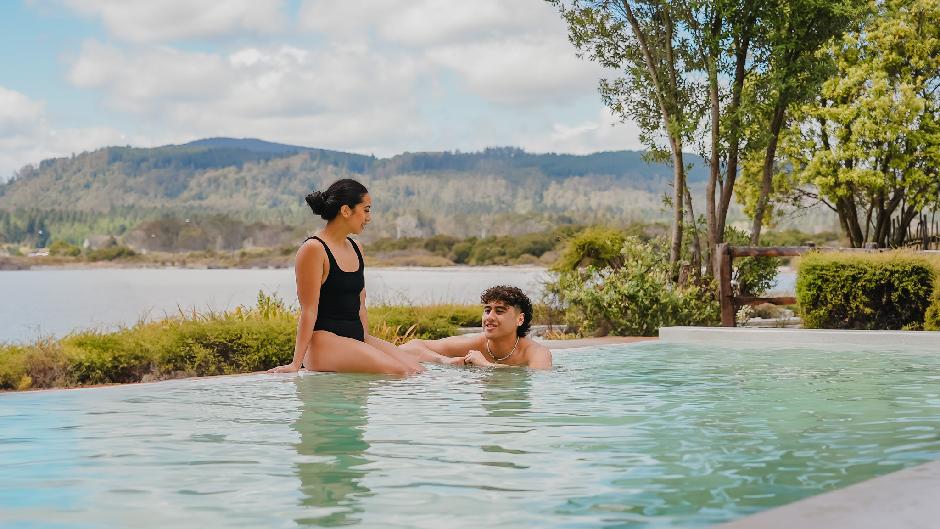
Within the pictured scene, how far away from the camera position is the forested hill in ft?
474

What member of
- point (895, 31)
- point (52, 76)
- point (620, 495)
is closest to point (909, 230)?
point (895, 31)

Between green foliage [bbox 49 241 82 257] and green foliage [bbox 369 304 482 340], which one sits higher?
green foliage [bbox 49 241 82 257]

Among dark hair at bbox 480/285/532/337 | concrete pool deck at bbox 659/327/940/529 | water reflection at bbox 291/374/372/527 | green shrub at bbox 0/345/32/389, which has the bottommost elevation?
green shrub at bbox 0/345/32/389

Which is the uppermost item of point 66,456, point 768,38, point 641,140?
point 768,38

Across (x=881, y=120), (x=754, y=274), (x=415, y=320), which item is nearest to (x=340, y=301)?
(x=415, y=320)

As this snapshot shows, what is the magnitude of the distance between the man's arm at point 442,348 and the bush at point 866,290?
5.98 metres

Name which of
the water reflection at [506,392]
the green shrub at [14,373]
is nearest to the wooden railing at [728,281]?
the water reflection at [506,392]

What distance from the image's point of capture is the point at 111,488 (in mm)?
4363

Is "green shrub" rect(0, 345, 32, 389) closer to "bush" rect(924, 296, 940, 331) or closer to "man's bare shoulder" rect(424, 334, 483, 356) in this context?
"man's bare shoulder" rect(424, 334, 483, 356)

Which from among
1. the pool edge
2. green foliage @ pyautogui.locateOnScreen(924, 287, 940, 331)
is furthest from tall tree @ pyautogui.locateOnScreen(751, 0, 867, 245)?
the pool edge

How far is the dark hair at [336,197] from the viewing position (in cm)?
738

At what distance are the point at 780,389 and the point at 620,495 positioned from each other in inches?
155

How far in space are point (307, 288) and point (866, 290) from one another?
325 inches

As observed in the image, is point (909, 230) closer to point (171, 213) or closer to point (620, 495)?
point (620, 495)
